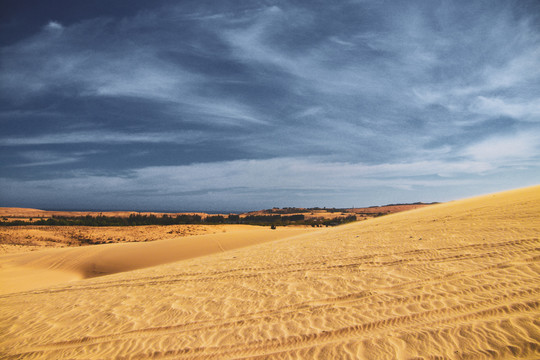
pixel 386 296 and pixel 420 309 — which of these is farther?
pixel 386 296

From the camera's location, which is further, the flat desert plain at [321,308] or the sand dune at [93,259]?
the sand dune at [93,259]

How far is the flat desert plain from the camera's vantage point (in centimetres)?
386

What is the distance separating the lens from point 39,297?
338 inches

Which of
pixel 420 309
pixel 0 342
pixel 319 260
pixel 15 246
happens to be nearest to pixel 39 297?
pixel 0 342

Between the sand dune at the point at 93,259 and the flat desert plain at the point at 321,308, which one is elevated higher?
the flat desert plain at the point at 321,308

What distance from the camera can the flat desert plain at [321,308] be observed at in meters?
3.86

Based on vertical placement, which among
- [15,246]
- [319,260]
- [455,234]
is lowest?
[15,246]

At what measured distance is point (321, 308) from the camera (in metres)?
5.14

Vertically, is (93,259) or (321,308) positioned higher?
(321,308)

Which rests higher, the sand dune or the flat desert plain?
the flat desert plain

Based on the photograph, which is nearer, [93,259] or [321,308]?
[321,308]

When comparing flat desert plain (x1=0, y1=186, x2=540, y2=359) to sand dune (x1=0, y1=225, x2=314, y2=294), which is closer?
flat desert plain (x1=0, y1=186, x2=540, y2=359)

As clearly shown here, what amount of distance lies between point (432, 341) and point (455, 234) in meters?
7.41

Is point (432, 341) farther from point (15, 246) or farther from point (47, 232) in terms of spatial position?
point (47, 232)
